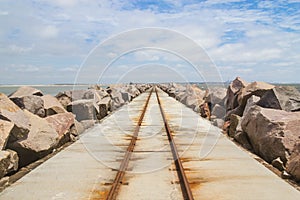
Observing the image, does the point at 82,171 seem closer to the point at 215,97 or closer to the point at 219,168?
the point at 219,168

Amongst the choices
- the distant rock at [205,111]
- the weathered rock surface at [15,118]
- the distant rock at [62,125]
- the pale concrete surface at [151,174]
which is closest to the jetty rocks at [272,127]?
the pale concrete surface at [151,174]

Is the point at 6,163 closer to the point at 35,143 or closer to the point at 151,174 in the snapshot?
the point at 35,143

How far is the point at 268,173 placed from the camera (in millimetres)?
5219

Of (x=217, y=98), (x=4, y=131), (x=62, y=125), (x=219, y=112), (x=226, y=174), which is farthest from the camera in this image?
(x=217, y=98)

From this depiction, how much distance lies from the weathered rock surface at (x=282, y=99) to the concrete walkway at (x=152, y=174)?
2.51 meters

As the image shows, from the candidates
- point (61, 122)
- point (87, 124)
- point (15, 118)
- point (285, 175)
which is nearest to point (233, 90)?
point (87, 124)

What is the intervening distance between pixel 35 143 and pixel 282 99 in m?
6.98

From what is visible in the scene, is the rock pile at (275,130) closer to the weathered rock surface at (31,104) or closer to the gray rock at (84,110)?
the gray rock at (84,110)

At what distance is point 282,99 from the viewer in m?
9.54

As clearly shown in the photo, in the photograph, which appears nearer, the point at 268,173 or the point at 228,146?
the point at 268,173

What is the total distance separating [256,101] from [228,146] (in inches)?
127

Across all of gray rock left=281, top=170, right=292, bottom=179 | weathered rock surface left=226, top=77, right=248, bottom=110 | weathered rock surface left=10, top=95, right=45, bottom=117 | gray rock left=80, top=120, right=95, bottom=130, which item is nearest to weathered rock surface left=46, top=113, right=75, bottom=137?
gray rock left=80, top=120, right=95, bottom=130

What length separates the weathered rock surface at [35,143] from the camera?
6.60m

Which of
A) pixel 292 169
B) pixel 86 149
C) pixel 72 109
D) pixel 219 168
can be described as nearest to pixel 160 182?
pixel 219 168
